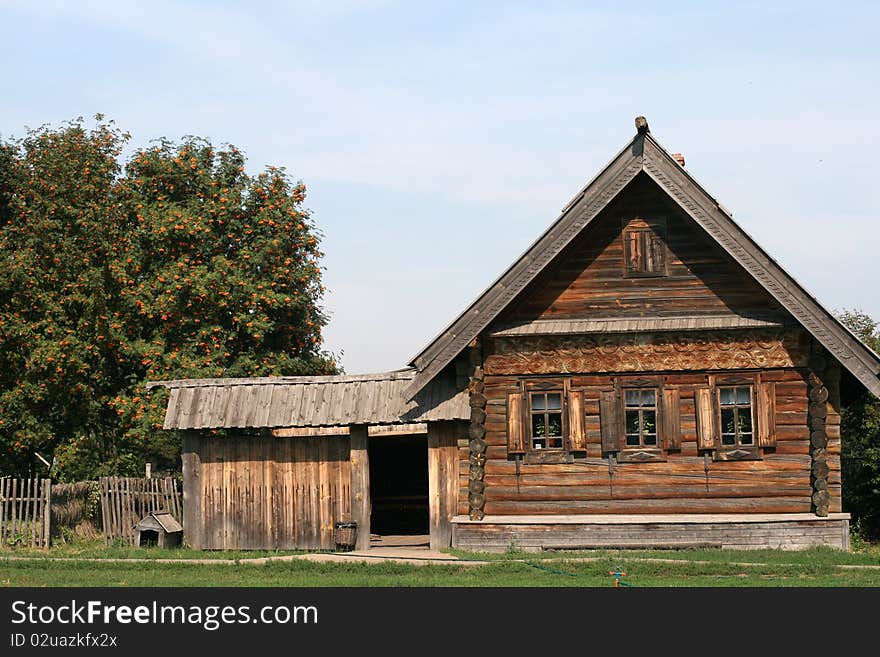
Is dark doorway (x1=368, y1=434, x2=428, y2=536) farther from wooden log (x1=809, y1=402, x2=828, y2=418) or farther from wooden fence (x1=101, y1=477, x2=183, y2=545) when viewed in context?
wooden log (x1=809, y1=402, x2=828, y2=418)

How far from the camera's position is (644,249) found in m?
22.8

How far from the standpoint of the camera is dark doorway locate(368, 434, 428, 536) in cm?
→ 3158

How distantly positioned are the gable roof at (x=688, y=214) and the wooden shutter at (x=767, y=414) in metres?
1.48

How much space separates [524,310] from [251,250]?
13.7 meters

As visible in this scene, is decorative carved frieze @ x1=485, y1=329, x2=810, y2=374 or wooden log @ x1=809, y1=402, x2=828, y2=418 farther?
decorative carved frieze @ x1=485, y1=329, x2=810, y2=374

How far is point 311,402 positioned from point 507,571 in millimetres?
6354

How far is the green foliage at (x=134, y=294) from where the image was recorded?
3338 centimetres

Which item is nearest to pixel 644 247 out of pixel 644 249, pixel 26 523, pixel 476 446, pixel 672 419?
pixel 644 249

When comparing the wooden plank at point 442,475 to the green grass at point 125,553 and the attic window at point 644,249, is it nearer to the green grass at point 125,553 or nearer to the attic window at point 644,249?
the green grass at point 125,553

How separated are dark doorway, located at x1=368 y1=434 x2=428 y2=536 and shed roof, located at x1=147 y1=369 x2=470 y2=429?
277 inches

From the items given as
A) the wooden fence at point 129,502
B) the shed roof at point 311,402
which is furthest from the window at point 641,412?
the wooden fence at point 129,502

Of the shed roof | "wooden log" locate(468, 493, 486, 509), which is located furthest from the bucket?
"wooden log" locate(468, 493, 486, 509)
